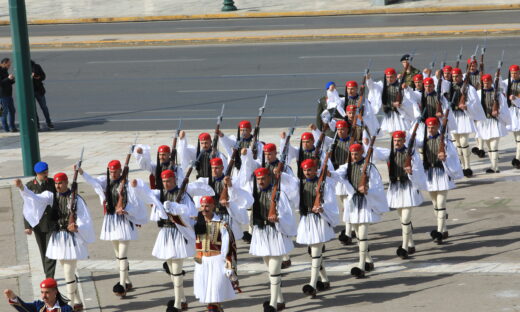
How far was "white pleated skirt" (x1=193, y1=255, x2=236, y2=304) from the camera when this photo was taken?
1322cm

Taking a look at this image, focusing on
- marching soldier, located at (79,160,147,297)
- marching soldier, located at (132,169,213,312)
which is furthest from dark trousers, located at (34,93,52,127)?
marching soldier, located at (132,169,213,312)

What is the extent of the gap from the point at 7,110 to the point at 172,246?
1447cm

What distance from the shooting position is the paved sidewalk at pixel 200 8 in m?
42.0

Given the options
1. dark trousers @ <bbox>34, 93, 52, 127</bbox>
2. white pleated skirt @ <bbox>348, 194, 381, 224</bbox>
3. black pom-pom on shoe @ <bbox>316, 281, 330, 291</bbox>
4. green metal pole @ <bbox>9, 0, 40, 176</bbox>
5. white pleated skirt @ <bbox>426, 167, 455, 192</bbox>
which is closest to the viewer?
black pom-pom on shoe @ <bbox>316, 281, 330, 291</bbox>

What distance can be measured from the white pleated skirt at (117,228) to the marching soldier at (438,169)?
472 centimetres

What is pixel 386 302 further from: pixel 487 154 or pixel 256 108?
pixel 256 108

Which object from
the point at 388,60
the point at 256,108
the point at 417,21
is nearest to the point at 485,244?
the point at 256,108

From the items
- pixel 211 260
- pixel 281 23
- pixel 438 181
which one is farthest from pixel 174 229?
pixel 281 23

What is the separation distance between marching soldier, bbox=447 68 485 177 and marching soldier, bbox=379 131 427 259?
15.4 ft

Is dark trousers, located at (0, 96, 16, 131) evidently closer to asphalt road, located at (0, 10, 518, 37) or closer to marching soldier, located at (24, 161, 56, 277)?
marching soldier, located at (24, 161, 56, 277)

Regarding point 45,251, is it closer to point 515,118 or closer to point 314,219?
point 314,219

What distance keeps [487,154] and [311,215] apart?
917 cm

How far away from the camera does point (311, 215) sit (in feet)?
48.0

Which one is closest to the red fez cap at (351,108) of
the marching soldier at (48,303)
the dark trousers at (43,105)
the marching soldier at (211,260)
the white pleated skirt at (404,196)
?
the white pleated skirt at (404,196)
